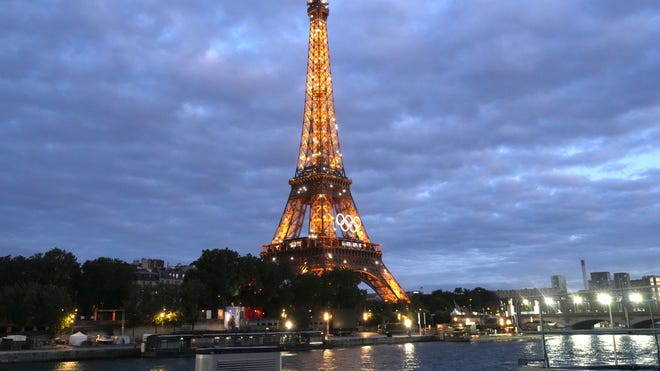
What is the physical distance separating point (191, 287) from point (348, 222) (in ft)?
129

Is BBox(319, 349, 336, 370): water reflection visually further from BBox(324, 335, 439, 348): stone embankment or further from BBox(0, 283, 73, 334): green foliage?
BBox(0, 283, 73, 334): green foliage

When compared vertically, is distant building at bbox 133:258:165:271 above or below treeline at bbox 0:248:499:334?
above

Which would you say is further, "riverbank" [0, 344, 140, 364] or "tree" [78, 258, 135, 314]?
"tree" [78, 258, 135, 314]

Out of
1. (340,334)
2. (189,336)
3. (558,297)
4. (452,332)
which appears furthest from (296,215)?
(558,297)

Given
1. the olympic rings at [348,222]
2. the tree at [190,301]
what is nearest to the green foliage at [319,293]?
the olympic rings at [348,222]

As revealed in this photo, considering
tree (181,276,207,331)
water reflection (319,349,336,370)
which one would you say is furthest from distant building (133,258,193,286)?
water reflection (319,349,336,370)

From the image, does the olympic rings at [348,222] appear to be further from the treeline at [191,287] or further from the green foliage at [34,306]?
the green foliage at [34,306]

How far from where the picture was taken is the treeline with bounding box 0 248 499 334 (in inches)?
2881

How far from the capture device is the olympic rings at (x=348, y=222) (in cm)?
10650

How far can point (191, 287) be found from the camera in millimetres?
75875

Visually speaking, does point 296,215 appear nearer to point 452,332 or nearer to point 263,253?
point 263,253

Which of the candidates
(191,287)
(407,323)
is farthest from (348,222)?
(191,287)

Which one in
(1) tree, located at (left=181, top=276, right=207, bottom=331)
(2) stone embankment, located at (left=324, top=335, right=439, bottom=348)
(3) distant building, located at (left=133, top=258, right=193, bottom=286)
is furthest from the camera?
(3) distant building, located at (left=133, top=258, right=193, bottom=286)

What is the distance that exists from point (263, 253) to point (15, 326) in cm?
4785
